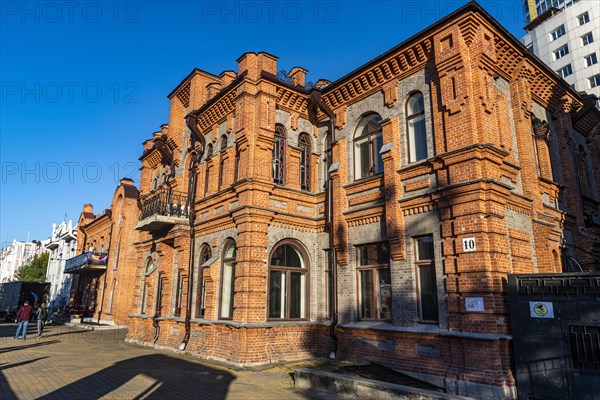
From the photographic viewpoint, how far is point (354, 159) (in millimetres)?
12867

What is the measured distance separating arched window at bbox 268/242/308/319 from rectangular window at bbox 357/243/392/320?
219cm

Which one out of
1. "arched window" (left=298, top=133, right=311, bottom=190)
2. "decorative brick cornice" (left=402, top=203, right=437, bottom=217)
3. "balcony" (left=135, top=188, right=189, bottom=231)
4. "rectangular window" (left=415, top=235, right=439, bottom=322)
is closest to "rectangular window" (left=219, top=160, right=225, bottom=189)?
"balcony" (left=135, top=188, right=189, bottom=231)

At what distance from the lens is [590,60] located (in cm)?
5006

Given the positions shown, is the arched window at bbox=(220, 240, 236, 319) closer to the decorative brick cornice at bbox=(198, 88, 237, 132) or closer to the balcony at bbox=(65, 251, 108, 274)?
the decorative brick cornice at bbox=(198, 88, 237, 132)

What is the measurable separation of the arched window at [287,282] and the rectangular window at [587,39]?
56146 mm

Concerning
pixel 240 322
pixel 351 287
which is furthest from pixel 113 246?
pixel 351 287

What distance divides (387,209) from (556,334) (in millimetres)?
4754

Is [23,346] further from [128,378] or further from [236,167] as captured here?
[236,167]

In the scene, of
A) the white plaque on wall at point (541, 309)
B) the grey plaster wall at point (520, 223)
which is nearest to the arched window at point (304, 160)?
the grey plaster wall at point (520, 223)

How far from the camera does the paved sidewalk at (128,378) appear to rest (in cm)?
830

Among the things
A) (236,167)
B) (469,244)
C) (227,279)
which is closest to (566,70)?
(236,167)

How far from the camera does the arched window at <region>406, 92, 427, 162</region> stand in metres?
10.9

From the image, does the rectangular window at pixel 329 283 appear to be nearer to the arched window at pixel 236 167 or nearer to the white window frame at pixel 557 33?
the arched window at pixel 236 167

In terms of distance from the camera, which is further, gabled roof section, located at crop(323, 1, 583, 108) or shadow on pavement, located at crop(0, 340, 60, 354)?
shadow on pavement, located at crop(0, 340, 60, 354)
